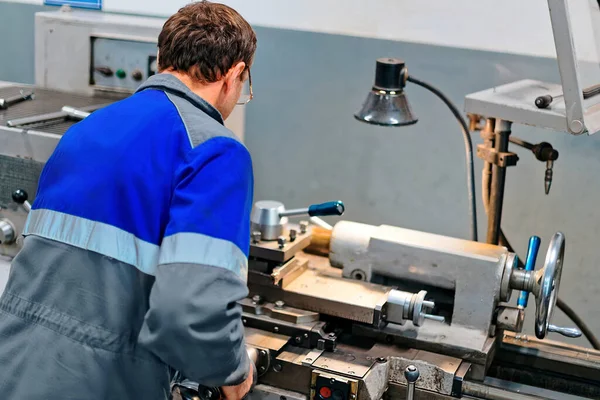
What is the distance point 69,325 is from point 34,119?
2.34ft

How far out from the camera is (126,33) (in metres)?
1.86

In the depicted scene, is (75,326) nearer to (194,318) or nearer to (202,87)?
(194,318)

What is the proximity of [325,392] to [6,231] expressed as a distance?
2.55 feet

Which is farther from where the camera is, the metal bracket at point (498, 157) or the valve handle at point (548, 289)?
the metal bracket at point (498, 157)

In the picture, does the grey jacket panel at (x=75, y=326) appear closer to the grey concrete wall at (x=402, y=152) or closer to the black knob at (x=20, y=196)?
the black knob at (x=20, y=196)

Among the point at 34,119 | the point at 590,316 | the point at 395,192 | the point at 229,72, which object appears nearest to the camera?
the point at 229,72

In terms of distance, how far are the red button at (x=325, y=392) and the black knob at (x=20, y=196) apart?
719mm

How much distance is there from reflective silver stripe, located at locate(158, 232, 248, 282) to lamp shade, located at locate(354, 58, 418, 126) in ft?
2.20

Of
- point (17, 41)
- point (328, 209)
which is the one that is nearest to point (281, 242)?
point (328, 209)

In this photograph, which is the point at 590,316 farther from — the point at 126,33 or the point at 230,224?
the point at 230,224

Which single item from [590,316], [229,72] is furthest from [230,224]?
[590,316]

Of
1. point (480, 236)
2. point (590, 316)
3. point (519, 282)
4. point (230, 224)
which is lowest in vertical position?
point (590, 316)

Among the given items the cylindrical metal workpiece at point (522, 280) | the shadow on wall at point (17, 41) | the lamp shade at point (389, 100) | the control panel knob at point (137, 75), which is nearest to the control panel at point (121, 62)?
the control panel knob at point (137, 75)

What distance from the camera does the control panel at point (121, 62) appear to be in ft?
6.04
